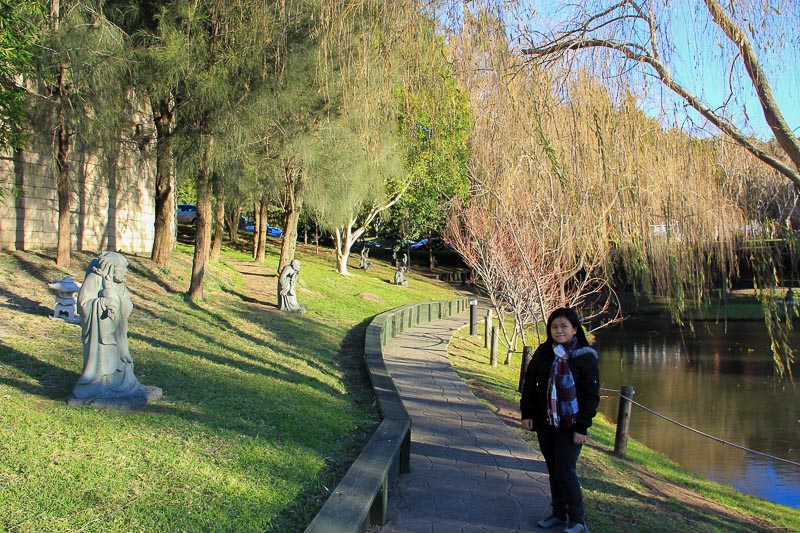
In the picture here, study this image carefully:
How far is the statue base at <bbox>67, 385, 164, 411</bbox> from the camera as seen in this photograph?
19.7ft

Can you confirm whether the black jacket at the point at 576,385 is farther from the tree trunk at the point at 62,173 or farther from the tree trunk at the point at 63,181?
the tree trunk at the point at 63,181

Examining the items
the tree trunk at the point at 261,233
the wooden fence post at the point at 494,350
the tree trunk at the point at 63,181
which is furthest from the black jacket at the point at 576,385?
the tree trunk at the point at 261,233

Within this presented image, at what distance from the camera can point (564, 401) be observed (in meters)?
4.62

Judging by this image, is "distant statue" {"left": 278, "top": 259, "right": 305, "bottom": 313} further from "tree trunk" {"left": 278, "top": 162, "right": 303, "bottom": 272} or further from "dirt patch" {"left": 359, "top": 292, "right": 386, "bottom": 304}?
"dirt patch" {"left": 359, "top": 292, "right": 386, "bottom": 304}

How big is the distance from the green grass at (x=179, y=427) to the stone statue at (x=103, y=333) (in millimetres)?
202

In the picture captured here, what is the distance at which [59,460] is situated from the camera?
15.4 ft

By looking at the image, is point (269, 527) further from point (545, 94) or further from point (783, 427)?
point (783, 427)

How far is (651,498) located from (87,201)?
1615 centimetres

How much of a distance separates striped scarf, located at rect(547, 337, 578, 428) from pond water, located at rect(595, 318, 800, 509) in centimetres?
305

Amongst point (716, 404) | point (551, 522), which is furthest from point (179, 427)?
point (716, 404)

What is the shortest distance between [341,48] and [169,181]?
1232 cm

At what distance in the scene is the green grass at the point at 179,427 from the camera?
4.21 metres

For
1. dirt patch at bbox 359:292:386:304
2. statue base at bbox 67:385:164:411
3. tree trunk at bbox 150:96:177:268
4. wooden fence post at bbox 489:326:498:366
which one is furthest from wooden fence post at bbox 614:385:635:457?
dirt patch at bbox 359:292:386:304

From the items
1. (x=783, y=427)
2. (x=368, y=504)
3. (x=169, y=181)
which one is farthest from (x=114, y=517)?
(x=169, y=181)
